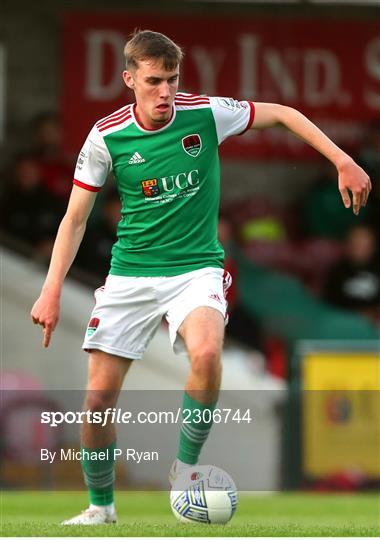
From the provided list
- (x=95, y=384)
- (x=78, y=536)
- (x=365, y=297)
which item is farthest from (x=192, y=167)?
(x=365, y=297)

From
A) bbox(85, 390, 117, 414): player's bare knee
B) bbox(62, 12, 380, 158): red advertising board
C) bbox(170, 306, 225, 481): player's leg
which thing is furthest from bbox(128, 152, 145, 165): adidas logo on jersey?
bbox(62, 12, 380, 158): red advertising board

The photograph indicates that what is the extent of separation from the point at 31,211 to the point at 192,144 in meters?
6.53

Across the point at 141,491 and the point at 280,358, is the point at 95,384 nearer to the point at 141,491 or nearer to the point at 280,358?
the point at 141,491

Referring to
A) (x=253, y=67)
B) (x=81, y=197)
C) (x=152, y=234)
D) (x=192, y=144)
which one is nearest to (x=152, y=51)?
(x=192, y=144)

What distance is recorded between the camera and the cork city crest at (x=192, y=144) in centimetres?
721

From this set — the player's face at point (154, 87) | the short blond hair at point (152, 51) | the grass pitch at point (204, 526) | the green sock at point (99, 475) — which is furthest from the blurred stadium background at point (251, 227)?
the short blond hair at point (152, 51)

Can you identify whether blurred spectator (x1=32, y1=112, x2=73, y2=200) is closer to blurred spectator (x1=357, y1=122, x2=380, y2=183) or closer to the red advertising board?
the red advertising board

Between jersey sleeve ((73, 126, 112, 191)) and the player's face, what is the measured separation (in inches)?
10.2

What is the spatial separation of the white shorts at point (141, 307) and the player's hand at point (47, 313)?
38 centimetres

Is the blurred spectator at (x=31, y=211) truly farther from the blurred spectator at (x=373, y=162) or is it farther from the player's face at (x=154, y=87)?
the player's face at (x=154, y=87)

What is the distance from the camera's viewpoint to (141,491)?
1253 centimetres

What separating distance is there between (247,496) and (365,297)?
8.91 ft

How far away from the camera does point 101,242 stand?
13.3 metres

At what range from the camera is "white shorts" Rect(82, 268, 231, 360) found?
7.19m
